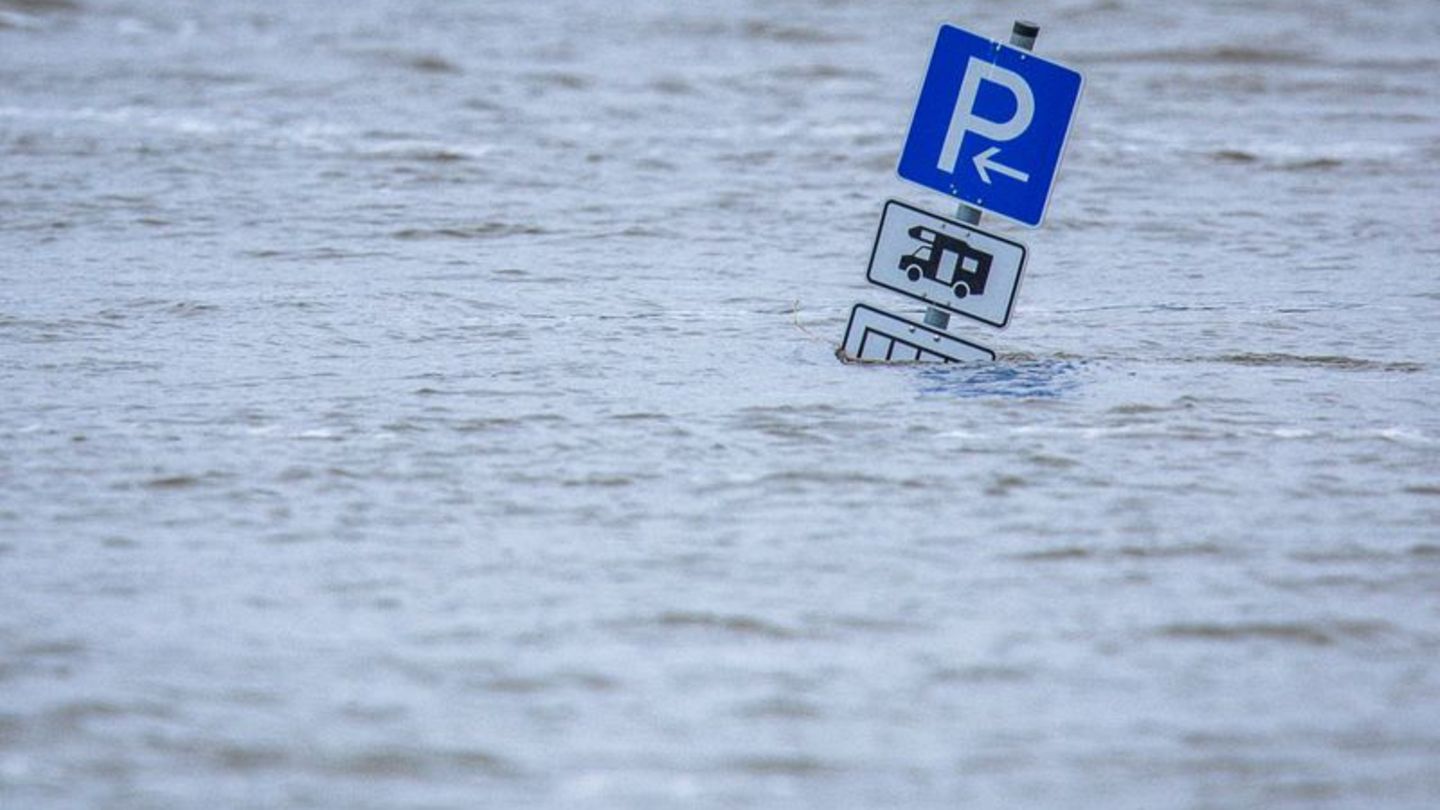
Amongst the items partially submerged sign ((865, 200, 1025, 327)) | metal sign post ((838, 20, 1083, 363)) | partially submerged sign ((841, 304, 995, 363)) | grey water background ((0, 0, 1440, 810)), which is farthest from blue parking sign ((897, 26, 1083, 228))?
grey water background ((0, 0, 1440, 810))

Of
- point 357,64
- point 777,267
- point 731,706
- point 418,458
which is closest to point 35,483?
point 418,458

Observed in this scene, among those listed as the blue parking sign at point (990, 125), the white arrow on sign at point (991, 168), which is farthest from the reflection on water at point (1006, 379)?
the white arrow on sign at point (991, 168)

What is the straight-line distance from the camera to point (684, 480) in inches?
283

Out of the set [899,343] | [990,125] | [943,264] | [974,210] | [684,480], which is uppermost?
[990,125]

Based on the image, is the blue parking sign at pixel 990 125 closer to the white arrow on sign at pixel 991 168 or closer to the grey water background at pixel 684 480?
the white arrow on sign at pixel 991 168

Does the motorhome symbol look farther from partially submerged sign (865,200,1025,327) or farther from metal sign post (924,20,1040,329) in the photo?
metal sign post (924,20,1040,329)

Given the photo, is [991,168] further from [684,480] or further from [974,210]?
[684,480]

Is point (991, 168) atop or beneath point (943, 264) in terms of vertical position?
atop

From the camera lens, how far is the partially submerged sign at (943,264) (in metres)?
8.64

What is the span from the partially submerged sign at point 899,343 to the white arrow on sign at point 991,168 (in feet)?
1.97

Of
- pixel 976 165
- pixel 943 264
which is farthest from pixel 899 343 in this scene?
pixel 976 165

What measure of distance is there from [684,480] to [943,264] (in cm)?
187

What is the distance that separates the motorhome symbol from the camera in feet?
28.4

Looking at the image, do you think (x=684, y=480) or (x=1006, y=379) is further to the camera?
(x=1006, y=379)
